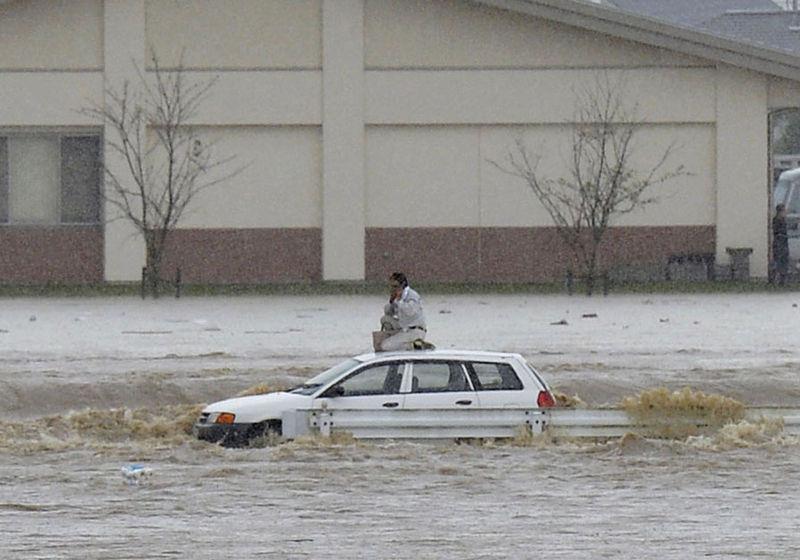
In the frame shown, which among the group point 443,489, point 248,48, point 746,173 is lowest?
Result: point 443,489

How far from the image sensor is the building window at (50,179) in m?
44.9

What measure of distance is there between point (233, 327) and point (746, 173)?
655 inches

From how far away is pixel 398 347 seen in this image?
21.0 meters

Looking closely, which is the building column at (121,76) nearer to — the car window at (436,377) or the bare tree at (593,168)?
the bare tree at (593,168)

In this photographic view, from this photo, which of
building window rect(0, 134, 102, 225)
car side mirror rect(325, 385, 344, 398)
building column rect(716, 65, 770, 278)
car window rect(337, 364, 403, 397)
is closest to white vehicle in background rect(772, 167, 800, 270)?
building column rect(716, 65, 770, 278)

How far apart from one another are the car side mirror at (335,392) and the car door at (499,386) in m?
1.31

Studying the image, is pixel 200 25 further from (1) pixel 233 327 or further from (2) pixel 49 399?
(2) pixel 49 399

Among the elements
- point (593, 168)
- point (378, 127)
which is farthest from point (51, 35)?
point (593, 168)

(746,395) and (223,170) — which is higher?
(223,170)

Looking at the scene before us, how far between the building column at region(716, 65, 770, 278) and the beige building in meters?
0.05

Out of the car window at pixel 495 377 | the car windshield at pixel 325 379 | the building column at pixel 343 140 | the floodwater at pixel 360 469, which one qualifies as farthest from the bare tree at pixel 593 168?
the car window at pixel 495 377

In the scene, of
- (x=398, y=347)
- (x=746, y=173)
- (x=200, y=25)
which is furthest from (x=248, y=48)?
(x=398, y=347)

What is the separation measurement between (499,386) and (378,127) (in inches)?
1040

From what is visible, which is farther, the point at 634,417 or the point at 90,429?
the point at 90,429
